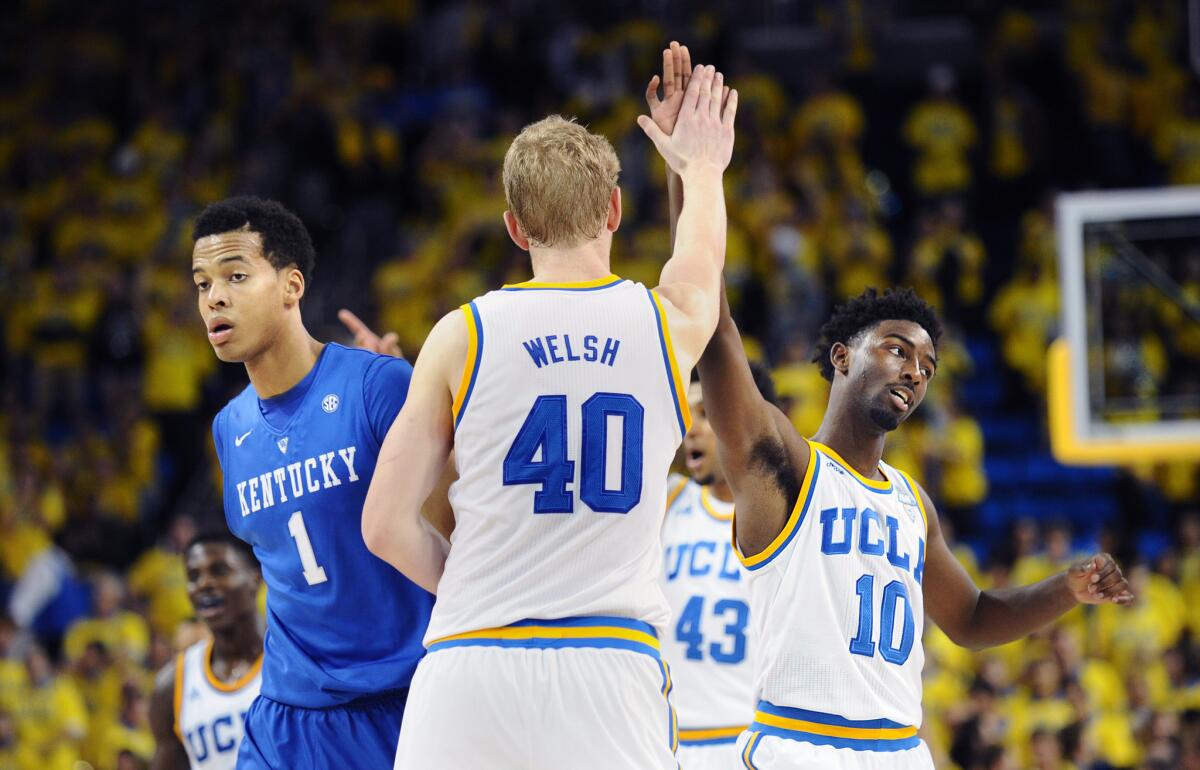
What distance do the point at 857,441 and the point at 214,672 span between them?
3.20 m

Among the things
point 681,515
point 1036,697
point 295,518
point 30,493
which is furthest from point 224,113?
point 295,518

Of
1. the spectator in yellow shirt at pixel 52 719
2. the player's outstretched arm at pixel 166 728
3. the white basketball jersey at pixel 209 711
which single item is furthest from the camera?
the spectator in yellow shirt at pixel 52 719

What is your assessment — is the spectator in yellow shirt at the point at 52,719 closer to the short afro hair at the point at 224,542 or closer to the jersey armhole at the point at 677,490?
the short afro hair at the point at 224,542

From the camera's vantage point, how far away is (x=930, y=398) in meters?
14.7

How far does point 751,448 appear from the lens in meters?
4.78

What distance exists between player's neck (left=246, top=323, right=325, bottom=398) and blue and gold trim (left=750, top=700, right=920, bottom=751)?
1.79 m

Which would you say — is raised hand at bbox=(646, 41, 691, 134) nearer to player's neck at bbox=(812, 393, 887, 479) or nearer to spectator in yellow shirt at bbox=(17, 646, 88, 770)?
player's neck at bbox=(812, 393, 887, 479)

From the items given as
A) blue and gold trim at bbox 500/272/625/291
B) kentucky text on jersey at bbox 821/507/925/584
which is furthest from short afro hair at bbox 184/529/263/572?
blue and gold trim at bbox 500/272/625/291

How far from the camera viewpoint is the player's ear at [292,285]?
190 inches

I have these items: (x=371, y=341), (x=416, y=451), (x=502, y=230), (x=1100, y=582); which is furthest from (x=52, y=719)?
(x=416, y=451)

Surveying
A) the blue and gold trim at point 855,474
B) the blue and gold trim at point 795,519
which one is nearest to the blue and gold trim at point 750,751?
the blue and gold trim at point 795,519

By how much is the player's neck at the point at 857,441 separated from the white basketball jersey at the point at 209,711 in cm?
275

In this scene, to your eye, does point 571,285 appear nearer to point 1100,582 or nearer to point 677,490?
point 1100,582

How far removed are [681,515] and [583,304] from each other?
317 centimetres
